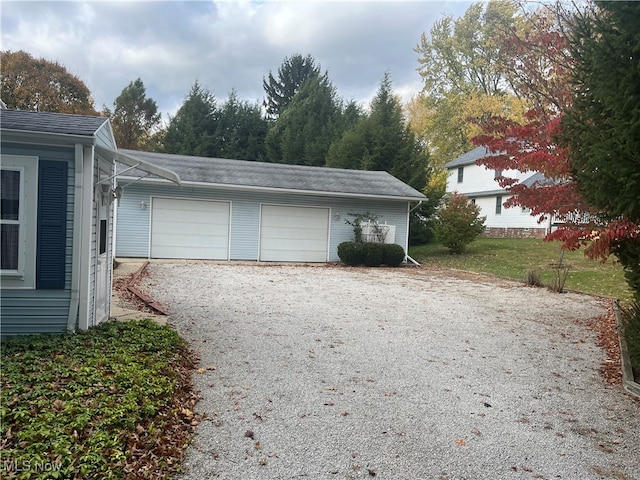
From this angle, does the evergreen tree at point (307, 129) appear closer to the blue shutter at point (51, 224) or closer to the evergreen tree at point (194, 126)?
the evergreen tree at point (194, 126)

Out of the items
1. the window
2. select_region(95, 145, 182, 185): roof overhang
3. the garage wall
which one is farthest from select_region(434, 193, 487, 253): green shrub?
the window

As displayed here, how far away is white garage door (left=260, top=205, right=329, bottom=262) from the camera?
16.0m

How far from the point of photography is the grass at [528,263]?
41.3 feet

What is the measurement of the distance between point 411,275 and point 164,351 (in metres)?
9.94

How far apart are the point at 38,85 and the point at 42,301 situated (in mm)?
27247

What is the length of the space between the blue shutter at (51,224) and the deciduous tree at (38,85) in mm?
25563

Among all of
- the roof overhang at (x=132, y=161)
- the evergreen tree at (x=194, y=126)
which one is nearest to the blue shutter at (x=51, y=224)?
the roof overhang at (x=132, y=161)

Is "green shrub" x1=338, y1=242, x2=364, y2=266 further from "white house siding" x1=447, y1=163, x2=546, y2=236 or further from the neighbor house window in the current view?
"white house siding" x1=447, y1=163, x2=546, y2=236

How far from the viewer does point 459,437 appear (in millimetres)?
3477

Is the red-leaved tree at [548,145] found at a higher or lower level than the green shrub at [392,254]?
higher

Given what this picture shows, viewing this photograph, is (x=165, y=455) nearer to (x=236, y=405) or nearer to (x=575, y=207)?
(x=236, y=405)

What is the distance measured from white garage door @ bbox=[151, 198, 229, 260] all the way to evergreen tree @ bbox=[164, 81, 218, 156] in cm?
1450

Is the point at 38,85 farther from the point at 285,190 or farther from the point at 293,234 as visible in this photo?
the point at 293,234

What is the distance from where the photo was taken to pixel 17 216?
5055 mm
